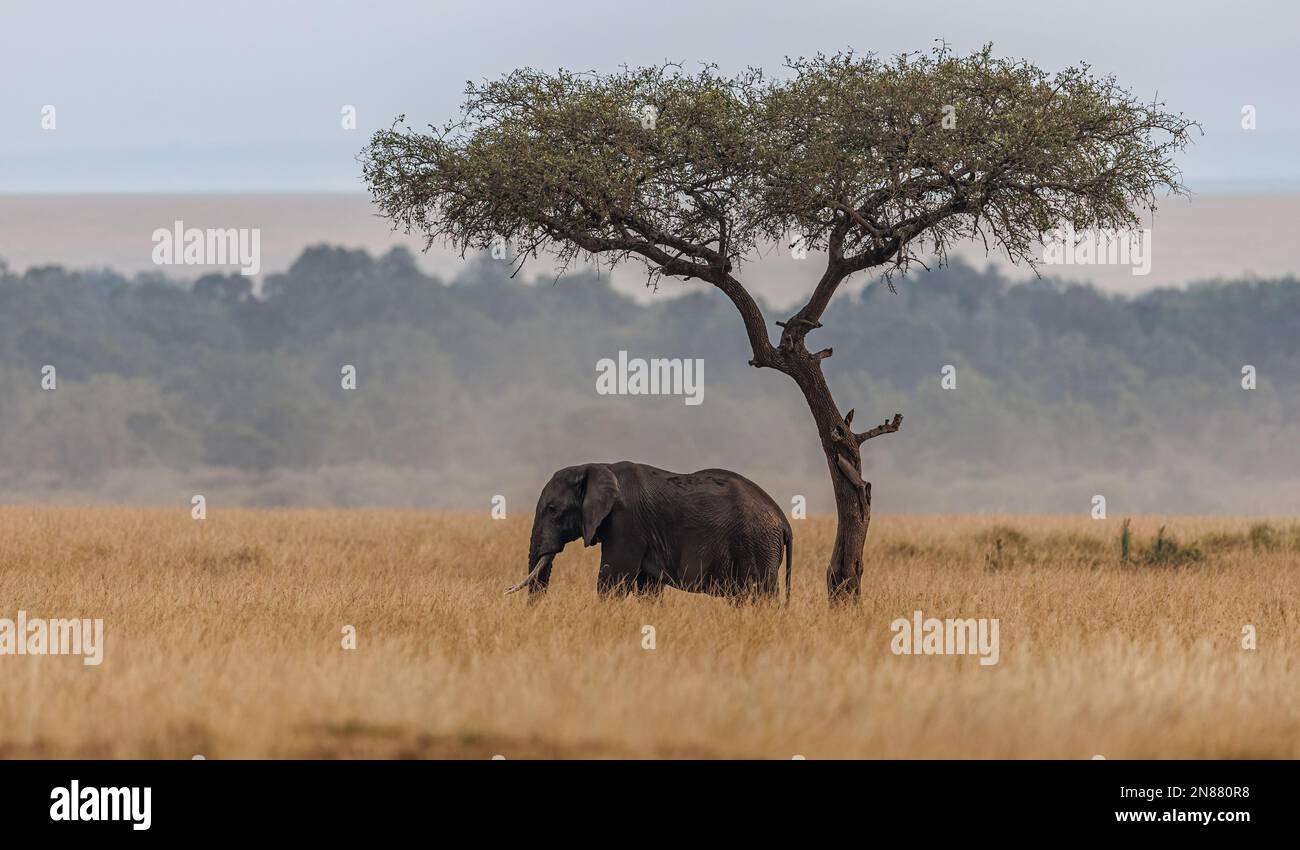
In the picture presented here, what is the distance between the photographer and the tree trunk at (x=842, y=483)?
20812mm

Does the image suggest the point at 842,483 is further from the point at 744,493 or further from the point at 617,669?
the point at 617,669

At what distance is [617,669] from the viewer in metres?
13.6

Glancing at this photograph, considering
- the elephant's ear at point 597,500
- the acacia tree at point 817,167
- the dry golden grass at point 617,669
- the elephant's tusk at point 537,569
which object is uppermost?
the acacia tree at point 817,167

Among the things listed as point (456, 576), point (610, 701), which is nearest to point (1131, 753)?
point (610, 701)

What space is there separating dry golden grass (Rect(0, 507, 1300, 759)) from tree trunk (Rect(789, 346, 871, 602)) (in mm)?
587

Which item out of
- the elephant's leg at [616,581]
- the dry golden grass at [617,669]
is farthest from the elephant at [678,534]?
the dry golden grass at [617,669]

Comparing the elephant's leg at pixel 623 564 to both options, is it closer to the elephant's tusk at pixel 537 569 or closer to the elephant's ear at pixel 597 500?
the elephant's ear at pixel 597 500

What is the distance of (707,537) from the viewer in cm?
1972

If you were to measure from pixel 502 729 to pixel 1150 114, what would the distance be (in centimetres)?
1511

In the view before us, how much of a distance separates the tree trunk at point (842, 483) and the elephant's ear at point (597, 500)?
341cm

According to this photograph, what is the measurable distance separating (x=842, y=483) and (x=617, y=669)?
8.18m

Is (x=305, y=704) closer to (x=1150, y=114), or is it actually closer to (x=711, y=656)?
(x=711, y=656)

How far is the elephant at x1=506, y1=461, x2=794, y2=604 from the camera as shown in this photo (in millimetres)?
19672

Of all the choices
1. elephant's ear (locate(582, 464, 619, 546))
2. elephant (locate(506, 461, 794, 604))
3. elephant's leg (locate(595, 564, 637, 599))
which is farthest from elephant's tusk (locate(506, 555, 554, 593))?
elephant's leg (locate(595, 564, 637, 599))
